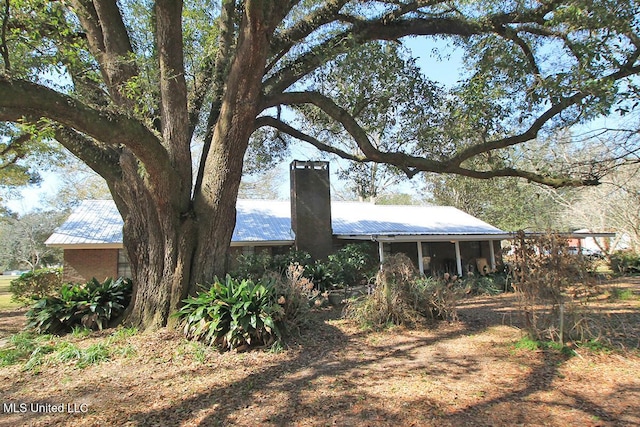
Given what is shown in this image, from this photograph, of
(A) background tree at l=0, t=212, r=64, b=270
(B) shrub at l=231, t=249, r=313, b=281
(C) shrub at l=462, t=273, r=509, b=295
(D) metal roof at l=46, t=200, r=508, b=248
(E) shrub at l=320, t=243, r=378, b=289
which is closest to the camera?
(B) shrub at l=231, t=249, r=313, b=281

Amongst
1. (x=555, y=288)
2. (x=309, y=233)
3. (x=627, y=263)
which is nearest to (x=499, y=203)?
(x=627, y=263)

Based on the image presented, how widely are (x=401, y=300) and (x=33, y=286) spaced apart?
12.9 meters

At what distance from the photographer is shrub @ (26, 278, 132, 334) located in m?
7.64

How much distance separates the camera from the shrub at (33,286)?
12.7m

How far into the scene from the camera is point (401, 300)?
7.76m

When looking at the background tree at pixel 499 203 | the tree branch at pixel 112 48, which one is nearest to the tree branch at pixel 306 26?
the tree branch at pixel 112 48

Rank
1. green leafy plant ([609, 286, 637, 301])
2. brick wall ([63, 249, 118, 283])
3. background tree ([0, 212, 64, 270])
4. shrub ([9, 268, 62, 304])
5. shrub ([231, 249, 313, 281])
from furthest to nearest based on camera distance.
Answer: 1. background tree ([0, 212, 64, 270])
2. brick wall ([63, 249, 118, 283])
3. shrub ([9, 268, 62, 304])
4. shrub ([231, 249, 313, 281])
5. green leafy plant ([609, 286, 637, 301])

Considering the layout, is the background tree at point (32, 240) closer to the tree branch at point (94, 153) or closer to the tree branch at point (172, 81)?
the tree branch at point (94, 153)

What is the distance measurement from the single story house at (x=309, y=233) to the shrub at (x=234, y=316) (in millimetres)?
6020

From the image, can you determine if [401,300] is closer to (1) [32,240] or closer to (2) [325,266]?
(2) [325,266]

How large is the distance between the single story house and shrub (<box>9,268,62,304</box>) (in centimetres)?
74

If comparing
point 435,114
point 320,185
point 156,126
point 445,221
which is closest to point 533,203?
point 445,221

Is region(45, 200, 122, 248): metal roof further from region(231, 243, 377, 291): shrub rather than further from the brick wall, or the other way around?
region(231, 243, 377, 291): shrub
